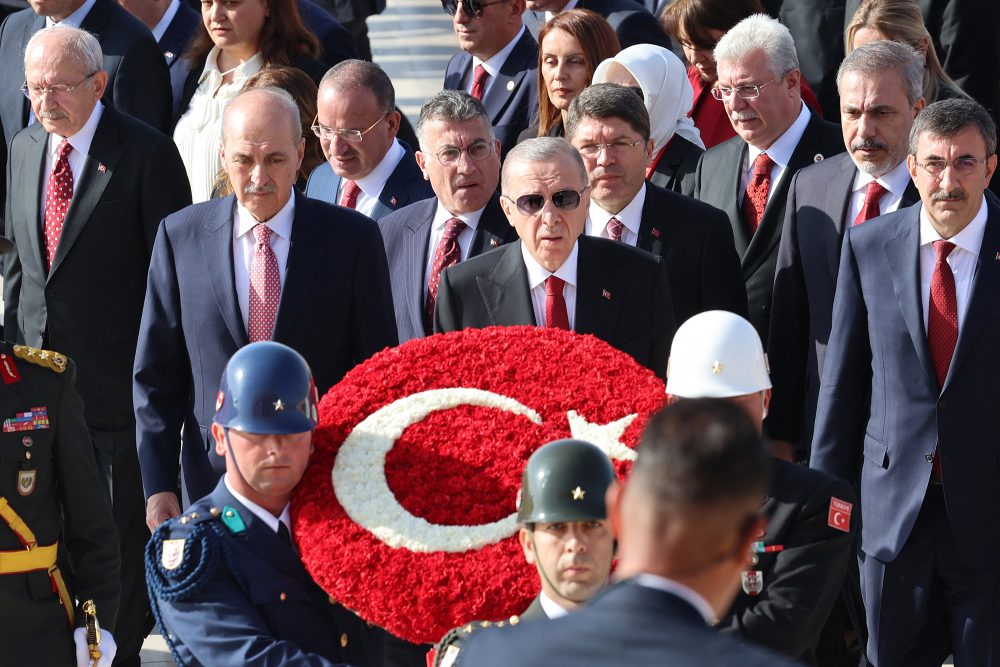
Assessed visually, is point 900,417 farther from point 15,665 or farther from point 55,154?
point 55,154

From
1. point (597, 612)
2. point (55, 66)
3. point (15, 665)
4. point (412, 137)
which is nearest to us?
point (597, 612)

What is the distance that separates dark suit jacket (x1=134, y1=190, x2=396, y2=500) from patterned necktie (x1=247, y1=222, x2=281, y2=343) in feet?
0.18

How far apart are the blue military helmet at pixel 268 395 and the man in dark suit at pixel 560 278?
1386 mm

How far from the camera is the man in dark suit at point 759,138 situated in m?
6.79

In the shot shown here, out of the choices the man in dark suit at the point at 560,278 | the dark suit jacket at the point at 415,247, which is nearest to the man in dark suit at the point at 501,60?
the dark suit jacket at the point at 415,247

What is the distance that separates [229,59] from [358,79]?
1.17m

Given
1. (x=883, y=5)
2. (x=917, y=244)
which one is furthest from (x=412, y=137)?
(x=917, y=244)

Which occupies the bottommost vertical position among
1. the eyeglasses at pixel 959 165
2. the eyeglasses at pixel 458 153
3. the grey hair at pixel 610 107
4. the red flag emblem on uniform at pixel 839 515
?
the red flag emblem on uniform at pixel 839 515

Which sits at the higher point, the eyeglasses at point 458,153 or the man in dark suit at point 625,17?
the man in dark suit at point 625,17

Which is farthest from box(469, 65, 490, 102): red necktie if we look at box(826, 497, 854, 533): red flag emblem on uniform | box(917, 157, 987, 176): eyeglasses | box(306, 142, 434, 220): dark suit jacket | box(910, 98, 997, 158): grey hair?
box(826, 497, 854, 533): red flag emblem on uniform

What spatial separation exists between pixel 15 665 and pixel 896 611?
9.36 feet

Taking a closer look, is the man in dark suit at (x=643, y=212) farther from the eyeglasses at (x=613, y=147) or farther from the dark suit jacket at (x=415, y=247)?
the dark suit jacket at (x=415, y=247)

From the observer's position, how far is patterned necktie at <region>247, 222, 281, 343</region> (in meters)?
5.86

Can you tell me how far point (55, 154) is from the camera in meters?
7.29
